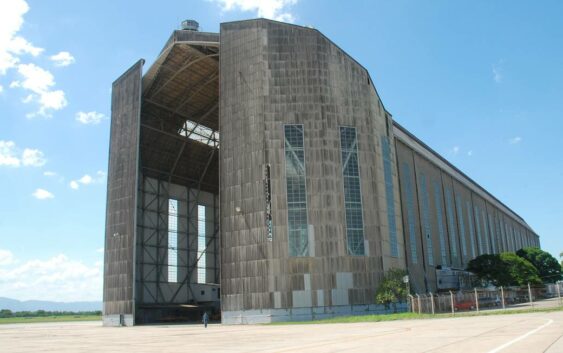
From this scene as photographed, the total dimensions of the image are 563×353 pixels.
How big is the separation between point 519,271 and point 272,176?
150ft

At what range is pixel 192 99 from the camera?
6538cm

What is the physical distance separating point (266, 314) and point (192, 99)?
108 feet

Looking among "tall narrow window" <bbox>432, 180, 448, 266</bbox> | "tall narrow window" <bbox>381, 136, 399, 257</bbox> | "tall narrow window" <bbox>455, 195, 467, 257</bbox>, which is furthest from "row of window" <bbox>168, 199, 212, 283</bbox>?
"tall narrow window" <bbox>455, 195, 467, 257</bbox>

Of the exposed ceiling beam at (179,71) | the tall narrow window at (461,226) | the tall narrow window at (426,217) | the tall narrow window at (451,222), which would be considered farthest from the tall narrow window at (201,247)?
the tall narrow window at (461,226)

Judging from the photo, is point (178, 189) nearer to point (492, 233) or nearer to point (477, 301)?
point (477, 301)

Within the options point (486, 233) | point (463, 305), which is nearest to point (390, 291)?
point (463, 305)

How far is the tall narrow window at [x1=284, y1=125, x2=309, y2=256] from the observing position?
44.8 m

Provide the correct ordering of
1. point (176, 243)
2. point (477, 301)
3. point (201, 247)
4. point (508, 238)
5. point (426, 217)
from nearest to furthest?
point (477, 301), point (176, 243), point (426, 217), point (201, 247), point (508, 238)

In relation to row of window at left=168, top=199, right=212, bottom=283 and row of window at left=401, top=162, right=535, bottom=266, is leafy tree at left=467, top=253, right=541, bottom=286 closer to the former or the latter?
row of window at left=401, top=162, right=535, bottom=266

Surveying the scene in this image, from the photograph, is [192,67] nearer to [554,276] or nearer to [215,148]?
[215,148]

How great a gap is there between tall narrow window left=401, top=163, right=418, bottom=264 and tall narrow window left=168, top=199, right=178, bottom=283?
3189cm

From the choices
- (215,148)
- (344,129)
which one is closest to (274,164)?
(344,129)

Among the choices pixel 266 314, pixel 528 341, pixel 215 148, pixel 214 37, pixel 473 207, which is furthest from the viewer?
pixel 473 207

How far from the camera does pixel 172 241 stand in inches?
2739
